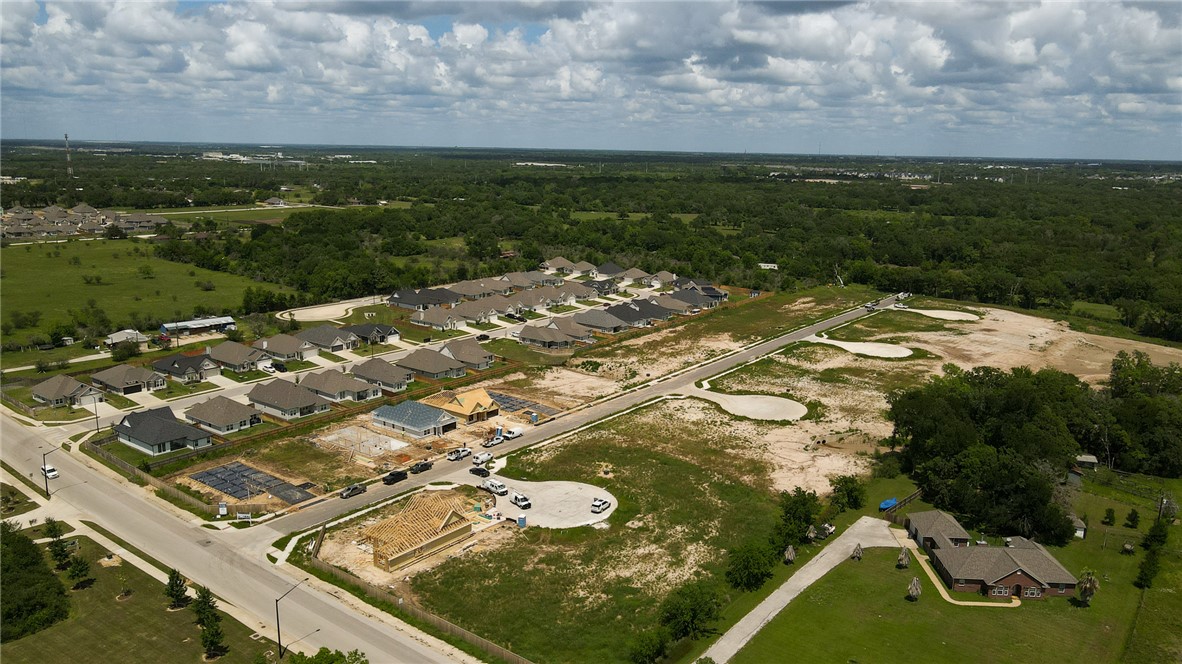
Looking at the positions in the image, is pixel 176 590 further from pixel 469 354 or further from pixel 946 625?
pixel 469 354

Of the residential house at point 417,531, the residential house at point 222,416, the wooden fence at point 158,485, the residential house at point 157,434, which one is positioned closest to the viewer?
the residential house at point 417,531

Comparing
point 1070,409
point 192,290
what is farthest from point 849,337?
point 192,290

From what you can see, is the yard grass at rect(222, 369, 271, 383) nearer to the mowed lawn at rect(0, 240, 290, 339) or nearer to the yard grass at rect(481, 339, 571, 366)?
the mowed lawn at rect(0, 240, 290, 339)

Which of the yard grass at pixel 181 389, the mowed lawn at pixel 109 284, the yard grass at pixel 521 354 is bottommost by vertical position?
the yard grass at pixel 181 389

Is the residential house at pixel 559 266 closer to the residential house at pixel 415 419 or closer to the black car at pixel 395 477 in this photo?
the residential house at pixel 415 419

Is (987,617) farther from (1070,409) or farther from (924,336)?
(924,336)

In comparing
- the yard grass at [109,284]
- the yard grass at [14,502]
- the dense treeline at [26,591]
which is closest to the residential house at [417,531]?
the dense treeline at [26,591]
